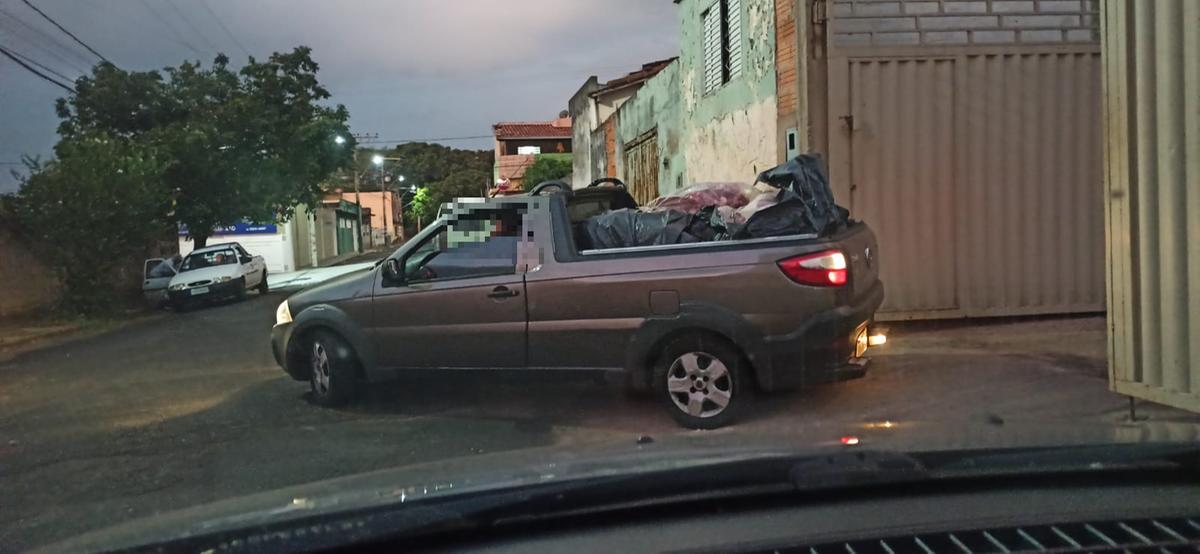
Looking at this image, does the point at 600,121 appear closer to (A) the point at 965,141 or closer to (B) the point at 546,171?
(B) the point at 546,171

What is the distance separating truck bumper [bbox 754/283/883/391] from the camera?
5.78 metres

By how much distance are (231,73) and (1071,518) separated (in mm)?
27411

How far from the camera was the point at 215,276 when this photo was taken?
20.4 metres

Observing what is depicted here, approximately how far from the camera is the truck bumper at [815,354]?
227 inches

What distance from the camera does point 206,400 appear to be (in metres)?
→ 8.00

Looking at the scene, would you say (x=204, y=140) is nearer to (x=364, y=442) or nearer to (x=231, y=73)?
(x=231, y=73)

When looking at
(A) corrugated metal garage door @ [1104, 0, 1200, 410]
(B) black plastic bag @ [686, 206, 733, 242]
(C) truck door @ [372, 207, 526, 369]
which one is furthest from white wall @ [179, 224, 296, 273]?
(A) corrugated metal garage door @ [1104, 0, 1200, 410]

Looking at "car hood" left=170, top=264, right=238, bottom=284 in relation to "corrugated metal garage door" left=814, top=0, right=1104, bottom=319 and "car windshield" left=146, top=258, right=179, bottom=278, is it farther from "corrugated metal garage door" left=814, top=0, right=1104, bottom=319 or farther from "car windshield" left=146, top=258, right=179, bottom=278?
"corrugated metal garage door" left=814, top=0, right=1104, bottom=319

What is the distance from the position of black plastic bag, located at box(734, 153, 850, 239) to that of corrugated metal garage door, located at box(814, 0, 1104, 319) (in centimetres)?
309

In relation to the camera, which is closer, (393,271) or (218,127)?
(393,271)

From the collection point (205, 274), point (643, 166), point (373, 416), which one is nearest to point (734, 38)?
point (643, 166)

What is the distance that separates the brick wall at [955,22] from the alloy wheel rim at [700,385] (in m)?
4.65

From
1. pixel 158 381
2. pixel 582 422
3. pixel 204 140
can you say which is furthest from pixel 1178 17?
pixel 204 140

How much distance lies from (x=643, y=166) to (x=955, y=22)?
10299 mm
